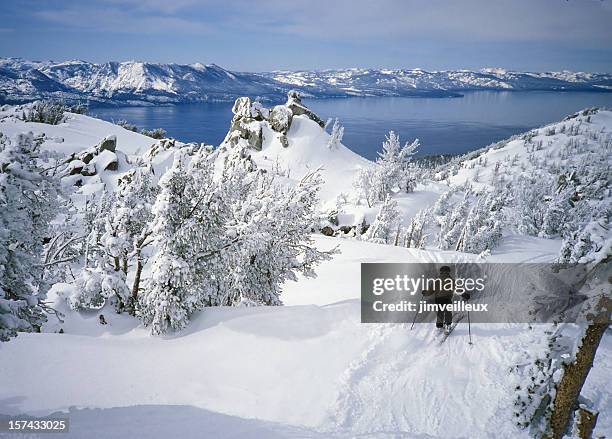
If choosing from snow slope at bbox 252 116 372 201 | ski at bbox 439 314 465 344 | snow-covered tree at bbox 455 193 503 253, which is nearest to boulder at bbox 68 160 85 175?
snow slope at bbox 252 116 372 201

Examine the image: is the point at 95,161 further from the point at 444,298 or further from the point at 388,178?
the point at 444,298

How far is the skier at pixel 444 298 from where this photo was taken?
8797 millimetres

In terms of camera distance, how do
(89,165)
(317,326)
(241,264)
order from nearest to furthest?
(317,326) → (241,264) → (89,165)

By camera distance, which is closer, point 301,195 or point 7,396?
point 7,396

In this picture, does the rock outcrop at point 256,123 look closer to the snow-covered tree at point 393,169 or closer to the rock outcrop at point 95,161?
the snow-covered tree at point 393,169

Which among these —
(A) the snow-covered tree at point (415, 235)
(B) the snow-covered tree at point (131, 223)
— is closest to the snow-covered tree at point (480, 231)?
(A) the snow-covered tree at point (415, 235)

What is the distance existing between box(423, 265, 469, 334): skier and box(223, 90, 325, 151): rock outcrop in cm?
6278

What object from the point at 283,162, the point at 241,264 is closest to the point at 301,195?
the point at 241,264

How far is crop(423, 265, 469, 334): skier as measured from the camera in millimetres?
8797

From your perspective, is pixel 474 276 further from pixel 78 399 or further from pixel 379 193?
pixel 379 193

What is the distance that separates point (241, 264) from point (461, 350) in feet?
27.2

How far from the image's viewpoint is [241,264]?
1346 cm

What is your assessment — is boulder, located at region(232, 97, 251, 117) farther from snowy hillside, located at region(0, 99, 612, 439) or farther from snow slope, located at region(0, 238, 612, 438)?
snow slope, located at region(0, 238, 612, 438)

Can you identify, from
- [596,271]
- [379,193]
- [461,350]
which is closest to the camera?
[596,271]
